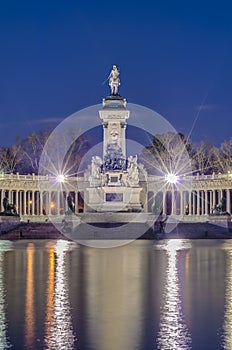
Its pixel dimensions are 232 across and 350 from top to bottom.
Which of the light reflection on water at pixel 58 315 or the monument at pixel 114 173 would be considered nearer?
the light reflection on water at pixel 58 315

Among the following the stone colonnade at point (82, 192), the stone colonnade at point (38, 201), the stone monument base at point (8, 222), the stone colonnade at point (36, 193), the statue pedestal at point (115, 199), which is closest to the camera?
the stone monument base at point (8, 222)

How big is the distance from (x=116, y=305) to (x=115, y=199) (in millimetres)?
61317

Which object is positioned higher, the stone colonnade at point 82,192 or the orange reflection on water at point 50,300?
the stone colonnade at point 82,192

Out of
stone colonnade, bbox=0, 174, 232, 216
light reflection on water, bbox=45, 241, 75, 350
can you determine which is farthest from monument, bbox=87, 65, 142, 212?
light reflection on water, bbox=45, 241, 75, 350

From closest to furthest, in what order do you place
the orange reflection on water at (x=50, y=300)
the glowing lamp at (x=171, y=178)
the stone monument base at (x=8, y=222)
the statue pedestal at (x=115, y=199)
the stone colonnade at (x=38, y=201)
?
the orange reflection on water at (x=50, y=300) → the stone monument base at (x=8, y=222) → the statue pedestal at (x=115, y=199) → the glowing lamp at (x=171, y=178) → the stone colonnade at (x=38, y=201)

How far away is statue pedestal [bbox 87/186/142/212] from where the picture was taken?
262 ft

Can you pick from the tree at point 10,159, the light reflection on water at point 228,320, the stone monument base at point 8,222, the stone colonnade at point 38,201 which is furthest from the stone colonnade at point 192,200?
the light reflection on water at point 228,320

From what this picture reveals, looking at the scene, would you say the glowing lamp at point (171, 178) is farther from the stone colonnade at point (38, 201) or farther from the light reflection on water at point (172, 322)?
the light reflection on water at point (172, 322)

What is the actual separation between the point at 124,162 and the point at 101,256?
46.1 m

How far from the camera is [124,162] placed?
8262 cm

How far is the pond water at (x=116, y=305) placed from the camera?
1476cm

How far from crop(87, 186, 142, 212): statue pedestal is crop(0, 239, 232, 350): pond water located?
4743cm

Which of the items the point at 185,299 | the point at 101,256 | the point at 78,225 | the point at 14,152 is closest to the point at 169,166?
the point at 14,152

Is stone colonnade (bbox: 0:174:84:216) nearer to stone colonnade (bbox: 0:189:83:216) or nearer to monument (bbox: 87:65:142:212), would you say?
stone colonnade (bbox: 0:189:83:216)
